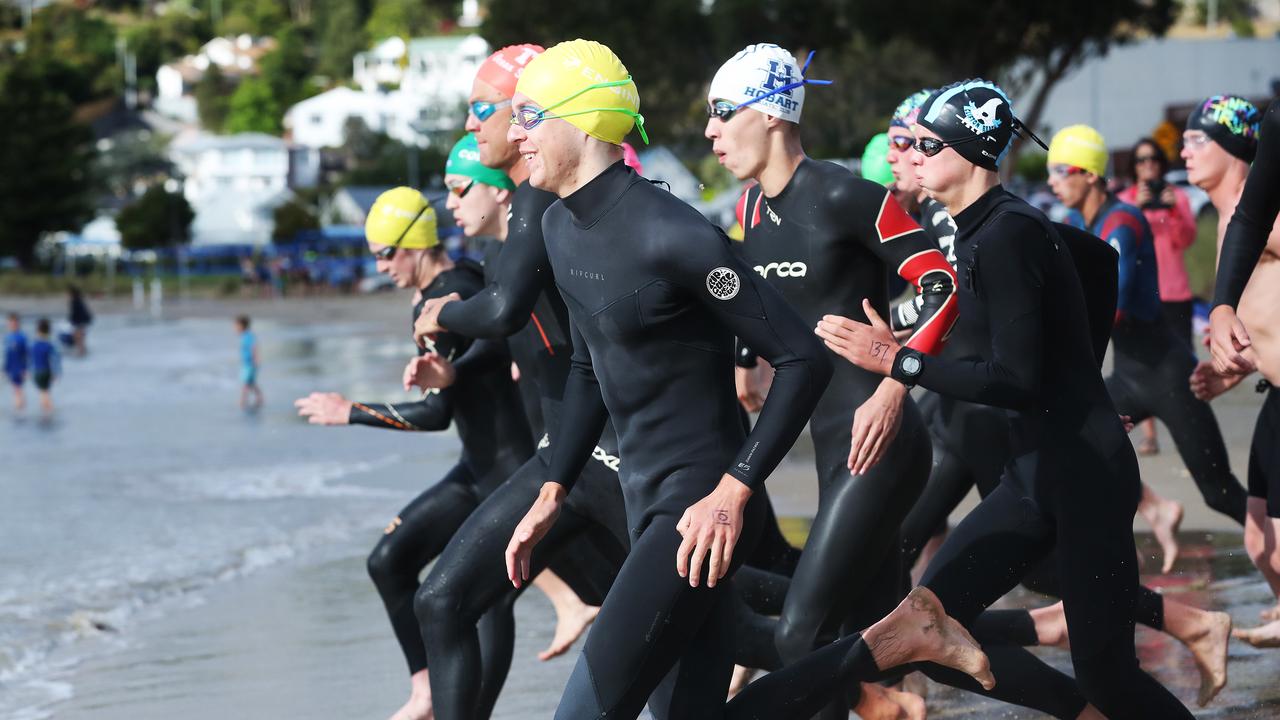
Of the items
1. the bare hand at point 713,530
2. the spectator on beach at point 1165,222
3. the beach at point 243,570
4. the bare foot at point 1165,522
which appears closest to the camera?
the bare hand at point 713,530

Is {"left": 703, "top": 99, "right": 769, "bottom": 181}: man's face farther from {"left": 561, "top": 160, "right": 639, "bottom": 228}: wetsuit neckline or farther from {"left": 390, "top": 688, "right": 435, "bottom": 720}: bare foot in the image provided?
{"left": 390, "top": 688, "right": 435, "bottom": 720}: bare foot

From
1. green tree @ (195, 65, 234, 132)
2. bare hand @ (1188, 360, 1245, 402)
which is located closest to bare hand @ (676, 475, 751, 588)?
bare hand @ (1188, 360, 1245, 402)

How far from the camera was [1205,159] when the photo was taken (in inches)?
233

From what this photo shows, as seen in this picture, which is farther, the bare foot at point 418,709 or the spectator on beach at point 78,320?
the spectator on beach at point 78,320

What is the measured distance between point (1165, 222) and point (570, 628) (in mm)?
5668

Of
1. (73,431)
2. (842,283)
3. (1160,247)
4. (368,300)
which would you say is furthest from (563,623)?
(368,300)

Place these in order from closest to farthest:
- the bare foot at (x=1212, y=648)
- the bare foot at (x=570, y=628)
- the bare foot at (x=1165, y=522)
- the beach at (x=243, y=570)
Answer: the bare foot at (x=1212, y=648) → the bare foot at (x=570, y=628) → the beach at (x=243, y=570) → the bare foot at (x=1165, y=522)

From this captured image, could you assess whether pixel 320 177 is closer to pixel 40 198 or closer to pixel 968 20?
pixel 40 198

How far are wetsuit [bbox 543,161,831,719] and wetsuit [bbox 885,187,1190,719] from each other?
0.46m

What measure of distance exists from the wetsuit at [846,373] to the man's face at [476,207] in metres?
1.13

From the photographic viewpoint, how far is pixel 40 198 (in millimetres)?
78500

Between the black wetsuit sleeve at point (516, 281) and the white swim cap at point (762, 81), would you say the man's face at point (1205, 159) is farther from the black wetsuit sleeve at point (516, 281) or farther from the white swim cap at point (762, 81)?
the black wetsuit sleeve at point (516, 281)

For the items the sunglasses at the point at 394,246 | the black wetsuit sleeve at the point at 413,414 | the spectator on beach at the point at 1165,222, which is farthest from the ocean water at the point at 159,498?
the spectator on beach at the point at 1165,222

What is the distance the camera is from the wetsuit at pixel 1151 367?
23.1 feet
